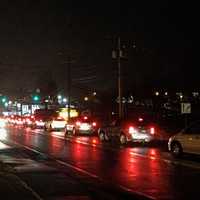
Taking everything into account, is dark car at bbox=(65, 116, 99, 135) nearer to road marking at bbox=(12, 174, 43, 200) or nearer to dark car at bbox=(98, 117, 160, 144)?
dark car at bbox=(98, 117, 160, 144)

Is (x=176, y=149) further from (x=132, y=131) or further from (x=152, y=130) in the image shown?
(x=152, y=130)

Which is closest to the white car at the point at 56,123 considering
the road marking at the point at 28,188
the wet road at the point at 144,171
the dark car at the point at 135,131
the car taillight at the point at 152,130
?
the dark car at the point at 135,131

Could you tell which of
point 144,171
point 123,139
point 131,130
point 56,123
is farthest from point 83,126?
point 144,171

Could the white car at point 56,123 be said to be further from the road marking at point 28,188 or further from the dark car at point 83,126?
the road marking at point 28,188

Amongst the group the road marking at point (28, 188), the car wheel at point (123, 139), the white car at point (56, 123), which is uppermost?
the white car at point (56, 123)

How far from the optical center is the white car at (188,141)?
23.6 metres

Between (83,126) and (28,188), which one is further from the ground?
(83,126)

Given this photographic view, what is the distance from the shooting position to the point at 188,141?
24109 mm

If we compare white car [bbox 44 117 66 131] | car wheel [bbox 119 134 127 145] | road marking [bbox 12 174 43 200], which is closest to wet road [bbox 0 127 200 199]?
road marking [bbox 12 174 43 200]

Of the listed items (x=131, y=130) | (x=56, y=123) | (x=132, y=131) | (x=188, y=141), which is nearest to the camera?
(x=188, y=141)

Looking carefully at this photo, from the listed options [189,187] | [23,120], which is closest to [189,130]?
[189,187]

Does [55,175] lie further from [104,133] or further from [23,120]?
[23,120]

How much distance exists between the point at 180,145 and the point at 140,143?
1061 cm

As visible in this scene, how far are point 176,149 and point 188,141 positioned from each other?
1.06 metres
